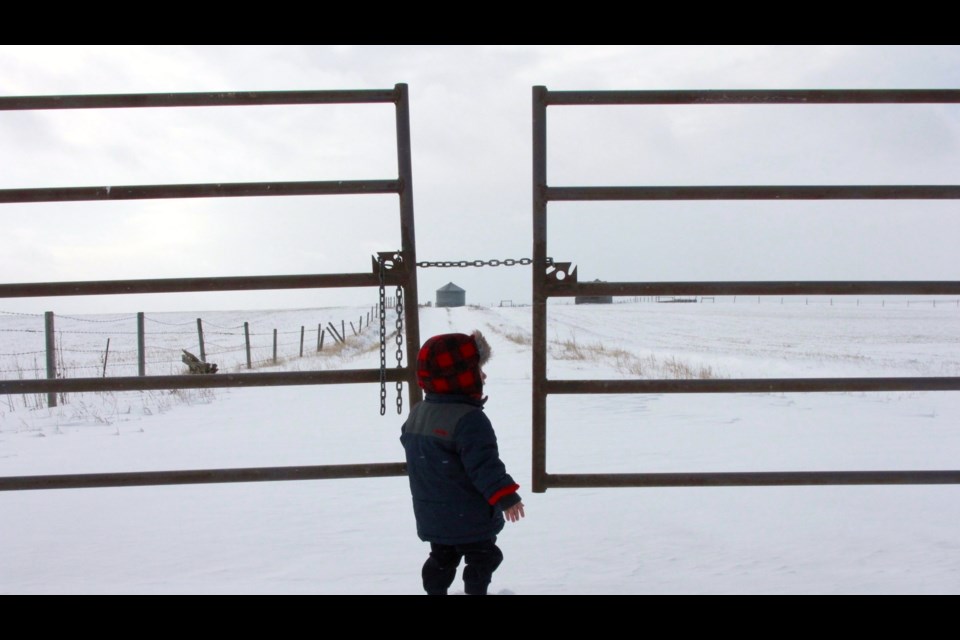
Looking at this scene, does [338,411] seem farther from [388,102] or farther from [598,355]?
[598,355]

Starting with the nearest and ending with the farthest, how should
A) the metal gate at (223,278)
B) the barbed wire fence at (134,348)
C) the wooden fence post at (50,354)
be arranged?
the metal gate at (223,278), the wooden fence post at (50,354), the barbed wire fence at (134,348)

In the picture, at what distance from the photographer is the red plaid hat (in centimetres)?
258

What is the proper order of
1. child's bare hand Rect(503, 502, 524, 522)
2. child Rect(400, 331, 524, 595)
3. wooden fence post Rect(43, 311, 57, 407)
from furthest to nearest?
wooden fence post Rect(43, 311, 57, 407)
child Rect(400, 331, 524, 595)
child's bare hand Rect(503, 502, 524, 522)

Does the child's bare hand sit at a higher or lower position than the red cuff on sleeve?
lower

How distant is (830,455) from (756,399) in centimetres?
288

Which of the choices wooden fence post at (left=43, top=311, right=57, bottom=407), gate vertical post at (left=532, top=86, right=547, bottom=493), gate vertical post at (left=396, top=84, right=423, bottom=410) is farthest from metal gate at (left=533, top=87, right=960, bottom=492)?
wooden fence post at (left=43, top=311, right=57, bottom=407)

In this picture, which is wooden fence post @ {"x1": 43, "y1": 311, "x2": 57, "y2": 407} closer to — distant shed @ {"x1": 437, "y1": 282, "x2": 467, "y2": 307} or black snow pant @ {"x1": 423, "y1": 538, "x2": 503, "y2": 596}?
black snow pant @ {"x1": 423, "y1": 538, "x2": 503, "y2": 596}

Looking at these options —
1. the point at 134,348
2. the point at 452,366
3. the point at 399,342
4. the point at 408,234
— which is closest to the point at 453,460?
the point at 452,366

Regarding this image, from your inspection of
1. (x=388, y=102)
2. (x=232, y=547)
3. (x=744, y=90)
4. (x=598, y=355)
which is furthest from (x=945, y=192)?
(x=598, y=355)

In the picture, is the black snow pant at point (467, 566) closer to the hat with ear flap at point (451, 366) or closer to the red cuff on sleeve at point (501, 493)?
the red cuff on sleeve at point (501, 493)

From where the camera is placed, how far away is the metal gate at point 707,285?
3.01m

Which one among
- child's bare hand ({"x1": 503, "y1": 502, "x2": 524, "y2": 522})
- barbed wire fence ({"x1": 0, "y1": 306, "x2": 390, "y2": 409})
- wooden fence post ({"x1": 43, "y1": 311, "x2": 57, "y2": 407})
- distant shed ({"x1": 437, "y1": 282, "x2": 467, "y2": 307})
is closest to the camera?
child's bare hand ({"x1": 503, "y1": 502, "x2": 524, "y2": 522})

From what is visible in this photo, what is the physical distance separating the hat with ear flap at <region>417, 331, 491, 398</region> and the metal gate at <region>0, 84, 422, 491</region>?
0.47 m

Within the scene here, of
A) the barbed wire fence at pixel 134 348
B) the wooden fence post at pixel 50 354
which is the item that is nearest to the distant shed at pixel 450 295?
the barbed wire fence at pixel 134 348
